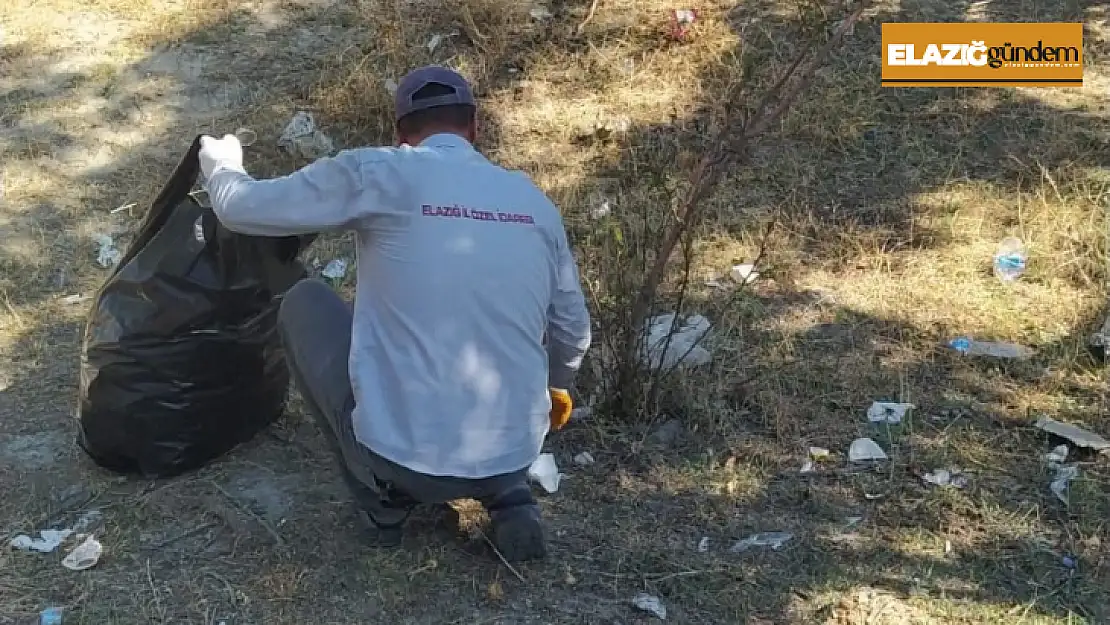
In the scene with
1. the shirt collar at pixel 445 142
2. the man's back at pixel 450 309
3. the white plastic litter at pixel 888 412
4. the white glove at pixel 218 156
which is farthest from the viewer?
the white plastic litter at pixel 888 412

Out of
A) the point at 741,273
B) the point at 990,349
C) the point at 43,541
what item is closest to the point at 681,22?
the point at 741,273

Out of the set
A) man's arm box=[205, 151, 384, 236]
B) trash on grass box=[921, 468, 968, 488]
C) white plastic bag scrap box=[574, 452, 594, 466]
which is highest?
man's arm box=[205, 151, 384, 236]

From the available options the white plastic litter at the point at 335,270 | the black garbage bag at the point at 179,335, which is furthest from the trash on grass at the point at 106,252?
the black garbage bag at the point at 179,335

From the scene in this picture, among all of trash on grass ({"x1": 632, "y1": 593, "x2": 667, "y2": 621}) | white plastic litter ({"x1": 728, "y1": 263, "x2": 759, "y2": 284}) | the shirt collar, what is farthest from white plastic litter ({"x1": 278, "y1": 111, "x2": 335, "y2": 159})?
trash on grass ({"x1": 632, "y1": 593, "x2": 667, "y2": 621})

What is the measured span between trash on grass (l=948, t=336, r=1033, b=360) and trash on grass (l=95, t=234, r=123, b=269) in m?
2.90

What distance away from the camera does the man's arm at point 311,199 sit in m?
2.19

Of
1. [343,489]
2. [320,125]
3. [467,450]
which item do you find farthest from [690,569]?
[320,125]

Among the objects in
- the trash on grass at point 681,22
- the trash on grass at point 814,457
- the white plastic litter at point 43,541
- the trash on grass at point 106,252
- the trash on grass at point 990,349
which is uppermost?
the trash on grass at point 681,22

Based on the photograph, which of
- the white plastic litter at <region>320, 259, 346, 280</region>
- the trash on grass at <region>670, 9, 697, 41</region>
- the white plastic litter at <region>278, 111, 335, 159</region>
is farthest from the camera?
the trash on grass at <region>670, 9, 697, 41</region>

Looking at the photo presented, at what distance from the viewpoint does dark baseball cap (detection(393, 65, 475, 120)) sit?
91.9 inches

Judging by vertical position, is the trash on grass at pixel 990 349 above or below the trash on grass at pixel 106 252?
below

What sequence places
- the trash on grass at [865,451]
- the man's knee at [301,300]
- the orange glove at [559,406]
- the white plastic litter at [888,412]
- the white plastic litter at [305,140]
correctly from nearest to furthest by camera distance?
the man's knee at [301,300]
the orange glove at [559,406]
the trash on grass at [865,451]
the white plastic litter at [888,412]
the white plastic litter at [305,140]

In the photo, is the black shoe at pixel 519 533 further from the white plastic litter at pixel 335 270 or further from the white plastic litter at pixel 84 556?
the white plastic litter at pixel 335 270

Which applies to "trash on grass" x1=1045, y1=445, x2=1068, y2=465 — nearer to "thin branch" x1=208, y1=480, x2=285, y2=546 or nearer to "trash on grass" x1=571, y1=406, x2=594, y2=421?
"trash on grass" x1=571, y1=406, x2=594, y2=421
